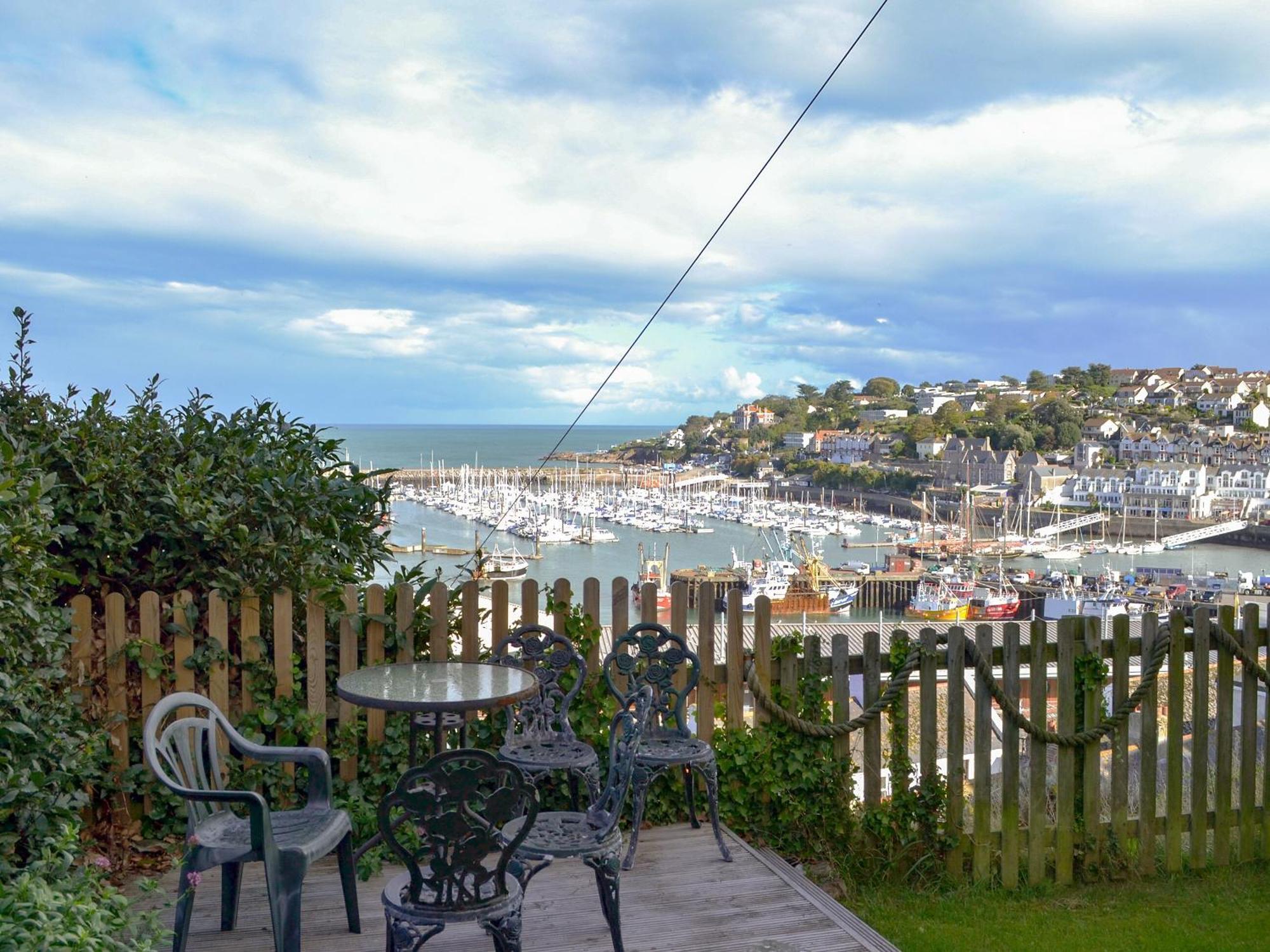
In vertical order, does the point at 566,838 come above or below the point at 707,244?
below

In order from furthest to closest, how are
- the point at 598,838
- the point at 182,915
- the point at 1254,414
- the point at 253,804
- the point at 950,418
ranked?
the point at 950,418, the point at 1254,414, the point at 598,838, the point at 182,915, the point at 253,804

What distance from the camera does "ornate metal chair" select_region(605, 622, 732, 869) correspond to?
353cm

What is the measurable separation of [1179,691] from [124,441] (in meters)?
4.82

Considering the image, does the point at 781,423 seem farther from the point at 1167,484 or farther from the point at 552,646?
the point at 552,646

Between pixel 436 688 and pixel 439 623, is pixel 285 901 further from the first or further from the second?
pixel 439 623

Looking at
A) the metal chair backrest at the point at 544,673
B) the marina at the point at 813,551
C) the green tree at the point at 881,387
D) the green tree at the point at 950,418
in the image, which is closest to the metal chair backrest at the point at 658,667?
the metal chair backrest at the point at 544,673

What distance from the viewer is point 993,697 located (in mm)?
3854

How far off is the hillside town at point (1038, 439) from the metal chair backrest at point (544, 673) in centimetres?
5522

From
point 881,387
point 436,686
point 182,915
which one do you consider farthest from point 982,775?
point 881,387

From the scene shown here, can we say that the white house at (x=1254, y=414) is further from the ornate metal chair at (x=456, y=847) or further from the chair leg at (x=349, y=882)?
the ornate metal chair at (x=456, y=847)

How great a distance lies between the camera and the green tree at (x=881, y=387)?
7344cm

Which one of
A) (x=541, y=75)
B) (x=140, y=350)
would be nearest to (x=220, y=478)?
(x=140, y=350)

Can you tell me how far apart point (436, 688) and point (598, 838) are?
87 cm

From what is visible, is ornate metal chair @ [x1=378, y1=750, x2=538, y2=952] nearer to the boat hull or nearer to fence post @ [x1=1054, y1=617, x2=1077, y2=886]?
fence post @ [x1=1054, y1=617, x2=1077, y2=886]
